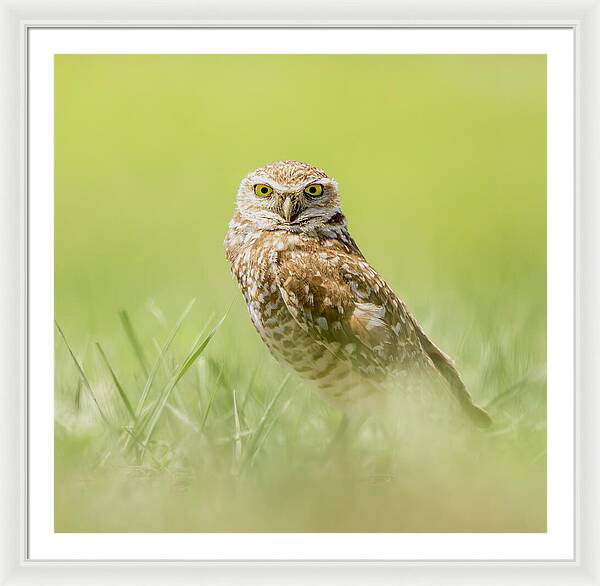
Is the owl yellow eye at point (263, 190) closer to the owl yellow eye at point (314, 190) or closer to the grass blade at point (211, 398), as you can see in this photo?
the owl yellow eye at point (314, 190)

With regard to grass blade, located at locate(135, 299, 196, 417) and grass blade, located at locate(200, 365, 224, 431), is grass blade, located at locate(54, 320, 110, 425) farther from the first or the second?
grass blade, located at locate(200, 365, 224, 431)

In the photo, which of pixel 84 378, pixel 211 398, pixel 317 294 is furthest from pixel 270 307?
pixel 84 378

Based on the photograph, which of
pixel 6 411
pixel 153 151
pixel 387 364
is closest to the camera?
pixel 6 411

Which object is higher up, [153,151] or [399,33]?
[399,33]

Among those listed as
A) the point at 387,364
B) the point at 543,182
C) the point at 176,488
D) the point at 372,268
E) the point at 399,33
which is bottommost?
the point at 176,488

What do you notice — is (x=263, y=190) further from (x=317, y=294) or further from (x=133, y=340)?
(x=133, y=340)

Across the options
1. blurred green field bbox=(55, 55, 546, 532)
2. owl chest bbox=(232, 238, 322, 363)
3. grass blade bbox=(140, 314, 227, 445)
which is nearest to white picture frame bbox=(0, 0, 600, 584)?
blurred green field bbox=(55, 55, 546, 532)
